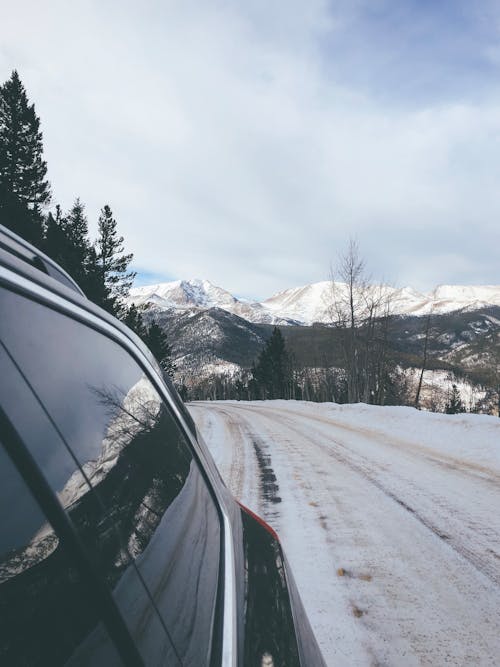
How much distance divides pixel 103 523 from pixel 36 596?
21 centimetres

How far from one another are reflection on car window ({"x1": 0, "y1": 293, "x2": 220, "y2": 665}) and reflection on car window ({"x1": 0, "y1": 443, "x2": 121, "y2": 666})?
57 mm

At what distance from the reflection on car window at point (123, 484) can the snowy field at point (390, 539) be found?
1.41 metres

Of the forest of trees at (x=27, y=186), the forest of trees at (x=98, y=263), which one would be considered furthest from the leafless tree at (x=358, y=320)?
the forest of trees at (x=27, y=186)

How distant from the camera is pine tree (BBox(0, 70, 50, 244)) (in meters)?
20.9

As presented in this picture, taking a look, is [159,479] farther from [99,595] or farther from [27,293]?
[27,293]

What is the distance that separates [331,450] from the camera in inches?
290

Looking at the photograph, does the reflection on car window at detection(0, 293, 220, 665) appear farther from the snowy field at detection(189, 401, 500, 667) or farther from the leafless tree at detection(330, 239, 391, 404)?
the leafless tree at detection(330, 239, 391, 404)

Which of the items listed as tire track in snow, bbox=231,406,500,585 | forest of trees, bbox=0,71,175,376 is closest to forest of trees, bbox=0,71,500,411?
forest of trees, bbox=0,71,175,376

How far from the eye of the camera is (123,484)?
885 mm

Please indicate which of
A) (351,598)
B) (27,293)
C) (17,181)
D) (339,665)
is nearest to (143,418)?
(27,293)

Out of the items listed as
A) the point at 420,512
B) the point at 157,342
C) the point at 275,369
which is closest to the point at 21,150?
the point at 157,342

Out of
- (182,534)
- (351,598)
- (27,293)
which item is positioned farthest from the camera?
(351,598)

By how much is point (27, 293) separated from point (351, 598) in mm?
2644

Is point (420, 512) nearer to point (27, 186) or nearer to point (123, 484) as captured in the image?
point (123, 484)
